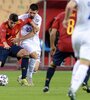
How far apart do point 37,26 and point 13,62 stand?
11194mm

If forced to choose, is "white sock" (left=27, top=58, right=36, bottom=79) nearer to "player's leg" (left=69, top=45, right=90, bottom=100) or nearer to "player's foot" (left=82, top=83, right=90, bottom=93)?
"player's foot" (left=82, top=83, right=90, bottom=93)

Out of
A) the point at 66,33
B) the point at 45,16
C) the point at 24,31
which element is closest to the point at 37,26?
the point at 24,31

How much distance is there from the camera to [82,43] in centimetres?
1108

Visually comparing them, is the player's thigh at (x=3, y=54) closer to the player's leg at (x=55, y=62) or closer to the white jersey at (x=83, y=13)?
the player's leg at (x=55, y=62)

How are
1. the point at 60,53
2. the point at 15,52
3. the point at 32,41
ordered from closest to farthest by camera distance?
the point at 60,53, the point at 15,52, the point at 32,41

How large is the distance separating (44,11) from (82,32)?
50.6 feet

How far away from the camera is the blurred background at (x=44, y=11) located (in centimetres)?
2707

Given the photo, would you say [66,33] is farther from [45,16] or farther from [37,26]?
[45,16]

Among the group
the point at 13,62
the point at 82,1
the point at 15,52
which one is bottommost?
the point at 13,62

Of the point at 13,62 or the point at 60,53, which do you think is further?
the point at 13,62

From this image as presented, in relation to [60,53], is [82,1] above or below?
above

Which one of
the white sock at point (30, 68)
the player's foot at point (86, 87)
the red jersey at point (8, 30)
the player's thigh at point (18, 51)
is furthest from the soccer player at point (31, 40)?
the player's foot at point (86, 87)

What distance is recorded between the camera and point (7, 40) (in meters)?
17.1

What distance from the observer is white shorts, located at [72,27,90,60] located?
10.9 m
